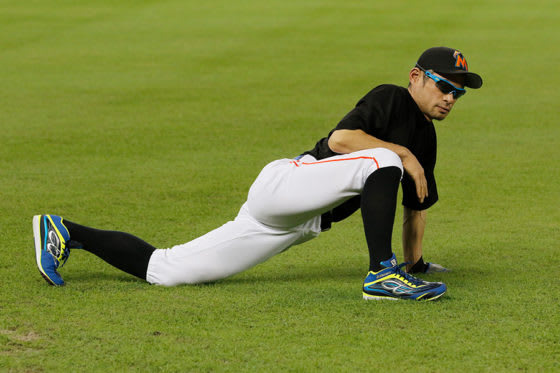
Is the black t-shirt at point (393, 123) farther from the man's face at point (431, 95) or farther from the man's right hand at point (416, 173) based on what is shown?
the man's right hand at point (416, 173)

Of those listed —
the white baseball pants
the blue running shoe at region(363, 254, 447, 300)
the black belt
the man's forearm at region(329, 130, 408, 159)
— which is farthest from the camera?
the black belt

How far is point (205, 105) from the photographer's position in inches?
475

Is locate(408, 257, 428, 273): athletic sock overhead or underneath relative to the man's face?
underneath

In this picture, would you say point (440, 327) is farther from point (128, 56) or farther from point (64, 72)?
point (128, 56)

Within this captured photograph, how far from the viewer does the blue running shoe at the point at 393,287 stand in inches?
162

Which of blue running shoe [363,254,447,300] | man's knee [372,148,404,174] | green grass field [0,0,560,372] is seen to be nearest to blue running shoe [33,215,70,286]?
green grass field [0,0,560,372]

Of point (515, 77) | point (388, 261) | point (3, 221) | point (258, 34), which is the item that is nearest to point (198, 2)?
point (258, 34)

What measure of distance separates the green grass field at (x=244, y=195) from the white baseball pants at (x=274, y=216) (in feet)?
0.45

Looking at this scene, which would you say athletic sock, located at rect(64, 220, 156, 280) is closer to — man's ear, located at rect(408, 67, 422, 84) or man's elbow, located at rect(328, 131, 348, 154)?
man's elbow, located at rect(328, 131, 348, 154)

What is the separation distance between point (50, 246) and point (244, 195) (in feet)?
9.53

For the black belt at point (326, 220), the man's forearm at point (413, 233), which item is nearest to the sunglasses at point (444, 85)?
the man's forearm at point (413, 233)

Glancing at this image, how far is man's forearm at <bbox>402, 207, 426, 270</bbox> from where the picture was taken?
4844mm

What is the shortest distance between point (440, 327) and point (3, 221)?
367 centimetres

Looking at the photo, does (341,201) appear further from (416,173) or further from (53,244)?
(53,244)
